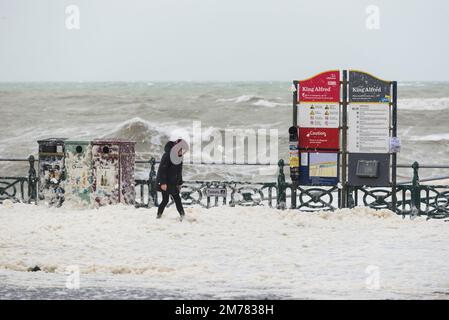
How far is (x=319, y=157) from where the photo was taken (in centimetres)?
1883

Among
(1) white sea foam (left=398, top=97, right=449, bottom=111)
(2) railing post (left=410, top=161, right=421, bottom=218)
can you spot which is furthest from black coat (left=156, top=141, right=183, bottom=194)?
(1) white sea foam (left=398, top=97, right=449, bottom=111)

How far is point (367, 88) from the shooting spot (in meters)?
18.5

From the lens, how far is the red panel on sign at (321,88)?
61.0ft

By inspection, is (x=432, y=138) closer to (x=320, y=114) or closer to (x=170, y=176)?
(x=320, y=114)

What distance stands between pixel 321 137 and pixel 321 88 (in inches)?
38.6

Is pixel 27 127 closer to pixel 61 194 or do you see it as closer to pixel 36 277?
pixel 61 194

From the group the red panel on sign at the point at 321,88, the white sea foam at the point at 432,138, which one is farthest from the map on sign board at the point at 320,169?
the white sea foam at the point at 432,138

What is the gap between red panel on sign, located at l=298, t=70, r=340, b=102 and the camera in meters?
18.6

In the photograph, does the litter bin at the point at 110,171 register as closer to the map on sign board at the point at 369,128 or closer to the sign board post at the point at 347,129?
the sign board post at the point at 347,129

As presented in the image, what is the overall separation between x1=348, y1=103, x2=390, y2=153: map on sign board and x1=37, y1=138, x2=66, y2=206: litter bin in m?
5.91

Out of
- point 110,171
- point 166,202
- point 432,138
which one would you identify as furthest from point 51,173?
point 432,138

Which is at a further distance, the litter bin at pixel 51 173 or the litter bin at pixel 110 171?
the litter bin at pixel 51 173

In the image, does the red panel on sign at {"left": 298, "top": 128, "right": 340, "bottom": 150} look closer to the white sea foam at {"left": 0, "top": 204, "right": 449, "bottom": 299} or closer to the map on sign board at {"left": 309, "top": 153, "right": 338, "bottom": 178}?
the map on sign board at {"left": 309, "top": 153, "right": 338, "bottom": 178}

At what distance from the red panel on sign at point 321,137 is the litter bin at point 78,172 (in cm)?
432
